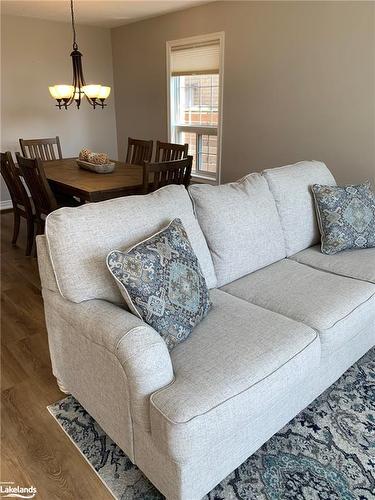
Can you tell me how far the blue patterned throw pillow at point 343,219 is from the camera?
2307mm

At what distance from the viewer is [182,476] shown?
3.86 feet

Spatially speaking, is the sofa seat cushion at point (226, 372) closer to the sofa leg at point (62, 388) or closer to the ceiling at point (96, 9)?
the sofa leg at point (62, 388)

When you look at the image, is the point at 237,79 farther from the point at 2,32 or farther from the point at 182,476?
the point at 182,476

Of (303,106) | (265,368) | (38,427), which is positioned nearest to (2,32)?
(303,106)

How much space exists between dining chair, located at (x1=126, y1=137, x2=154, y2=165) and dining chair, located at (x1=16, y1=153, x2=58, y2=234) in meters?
1.32

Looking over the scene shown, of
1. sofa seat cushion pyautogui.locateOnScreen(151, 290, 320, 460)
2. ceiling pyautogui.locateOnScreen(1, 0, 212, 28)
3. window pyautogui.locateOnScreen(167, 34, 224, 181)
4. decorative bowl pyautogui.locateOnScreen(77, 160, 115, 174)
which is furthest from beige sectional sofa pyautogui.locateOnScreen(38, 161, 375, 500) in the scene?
ceiling pyautogui.locateOnScreen(1, 0, 212, 28)

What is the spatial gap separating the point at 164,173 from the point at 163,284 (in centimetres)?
165

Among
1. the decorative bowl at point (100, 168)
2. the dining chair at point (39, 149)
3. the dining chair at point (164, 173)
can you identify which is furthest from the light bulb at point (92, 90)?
the dining chair at point (39, 149)

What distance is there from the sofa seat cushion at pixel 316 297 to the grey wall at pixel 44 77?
4.13 metres

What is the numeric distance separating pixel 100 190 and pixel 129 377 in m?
1.81

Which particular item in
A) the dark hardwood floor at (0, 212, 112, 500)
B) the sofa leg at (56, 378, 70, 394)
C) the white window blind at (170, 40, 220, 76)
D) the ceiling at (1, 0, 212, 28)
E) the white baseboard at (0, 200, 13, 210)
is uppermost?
the ceiling at (1, 0, 212, 28)

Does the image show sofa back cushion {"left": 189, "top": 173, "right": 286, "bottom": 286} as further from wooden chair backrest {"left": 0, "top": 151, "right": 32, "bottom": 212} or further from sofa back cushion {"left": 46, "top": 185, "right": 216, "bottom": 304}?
wooden chair backrest {"left": 0, "top": 151, "right": 32, "bottom": 212}

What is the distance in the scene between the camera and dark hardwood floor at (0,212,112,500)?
143cm

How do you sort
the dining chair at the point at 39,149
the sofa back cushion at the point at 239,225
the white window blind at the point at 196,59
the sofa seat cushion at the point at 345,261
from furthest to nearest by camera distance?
the dining chair at the point at 39,149, the white window blind at the point at 196,59, the sofa seat cushion at the point at 345,261, the sofa back cushion at the point at 239,225
